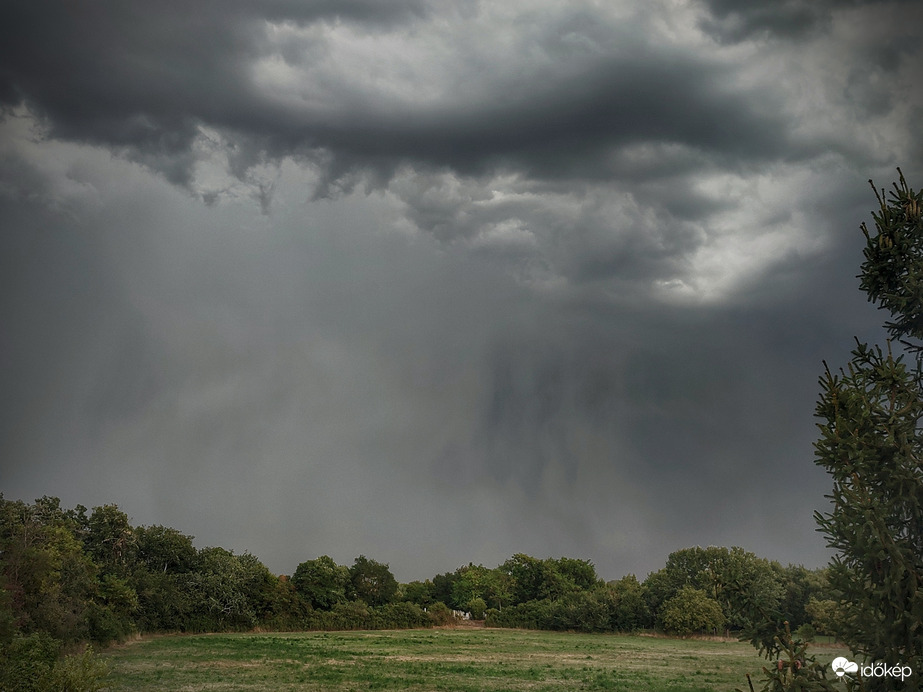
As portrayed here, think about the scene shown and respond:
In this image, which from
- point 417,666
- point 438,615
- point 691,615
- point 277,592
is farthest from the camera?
point 438,615

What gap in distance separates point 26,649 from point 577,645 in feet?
209

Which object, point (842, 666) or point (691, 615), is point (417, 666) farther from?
point (691, 615)

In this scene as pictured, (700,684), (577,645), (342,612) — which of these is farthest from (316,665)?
(342,612)

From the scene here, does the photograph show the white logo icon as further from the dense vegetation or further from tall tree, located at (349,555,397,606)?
tall tree, located at (349,555,397,606)

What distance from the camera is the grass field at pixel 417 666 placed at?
35375mm

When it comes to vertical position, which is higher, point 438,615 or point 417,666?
point 417,666

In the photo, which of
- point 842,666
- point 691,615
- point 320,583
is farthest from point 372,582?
point 842,666

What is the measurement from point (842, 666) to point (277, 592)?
97.2 metres

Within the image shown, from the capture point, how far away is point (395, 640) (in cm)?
7150

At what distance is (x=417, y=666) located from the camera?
4484 centimetres

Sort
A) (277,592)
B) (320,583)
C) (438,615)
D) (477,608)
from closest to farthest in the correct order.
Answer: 1. (277,592)
2. (320,583)
3. (438,615)
4. (477,608)

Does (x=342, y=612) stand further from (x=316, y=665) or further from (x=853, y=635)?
(x=853, y=635)

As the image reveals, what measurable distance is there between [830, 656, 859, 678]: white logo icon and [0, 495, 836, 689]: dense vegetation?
46956mm

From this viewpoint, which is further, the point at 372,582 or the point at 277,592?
the point at 372,582
